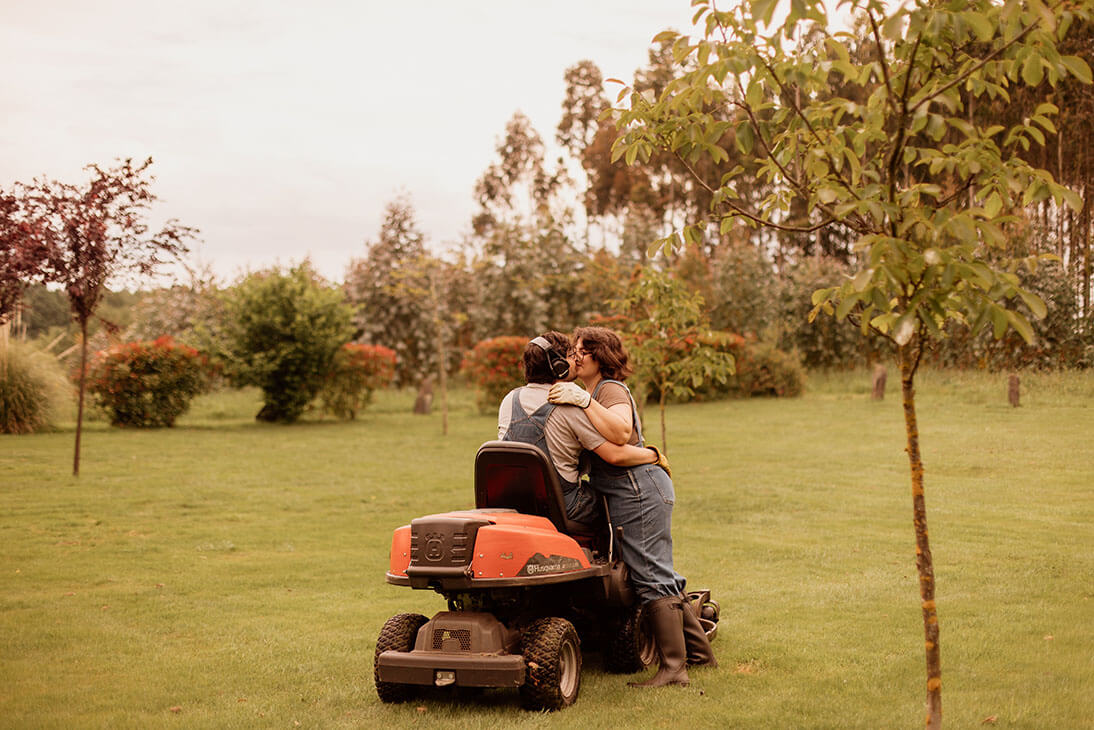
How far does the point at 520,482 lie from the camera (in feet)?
16.5

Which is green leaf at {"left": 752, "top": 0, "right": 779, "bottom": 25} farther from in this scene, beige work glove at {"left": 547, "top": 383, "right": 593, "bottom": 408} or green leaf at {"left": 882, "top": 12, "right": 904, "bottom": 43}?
beige work glove at {"left": 547, "top": 383, "right": 593, "bottom": 408}

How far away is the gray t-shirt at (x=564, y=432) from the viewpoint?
4980mm

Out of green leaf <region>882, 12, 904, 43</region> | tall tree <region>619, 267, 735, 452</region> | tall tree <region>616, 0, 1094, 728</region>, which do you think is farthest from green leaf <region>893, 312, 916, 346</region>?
tall tree <region>619, 267, 735, 452</region>

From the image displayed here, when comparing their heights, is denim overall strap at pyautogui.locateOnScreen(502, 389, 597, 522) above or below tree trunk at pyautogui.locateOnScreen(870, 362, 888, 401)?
below

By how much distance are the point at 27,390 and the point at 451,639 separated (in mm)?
15829

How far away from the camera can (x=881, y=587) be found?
711 cm

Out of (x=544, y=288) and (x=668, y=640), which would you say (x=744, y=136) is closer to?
(x=668, y=640)

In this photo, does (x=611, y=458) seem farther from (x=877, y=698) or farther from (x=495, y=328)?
A: (x=495, y=328)

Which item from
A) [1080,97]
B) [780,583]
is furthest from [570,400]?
[1080,97]

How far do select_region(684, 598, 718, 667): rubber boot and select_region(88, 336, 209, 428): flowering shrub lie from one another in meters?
16.3

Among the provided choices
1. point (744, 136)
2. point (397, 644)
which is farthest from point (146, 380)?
point (744, 136)

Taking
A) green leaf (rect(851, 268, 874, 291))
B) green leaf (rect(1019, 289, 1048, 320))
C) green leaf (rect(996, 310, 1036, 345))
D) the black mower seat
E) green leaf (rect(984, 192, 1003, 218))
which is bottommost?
the black mower seat

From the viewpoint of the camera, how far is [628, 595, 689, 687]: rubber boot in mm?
4969

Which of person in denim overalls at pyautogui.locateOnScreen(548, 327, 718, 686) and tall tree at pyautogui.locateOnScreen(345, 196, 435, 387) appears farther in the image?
tall tree at pyautogui.locateOnScreen(345, 196, 435, 387)
